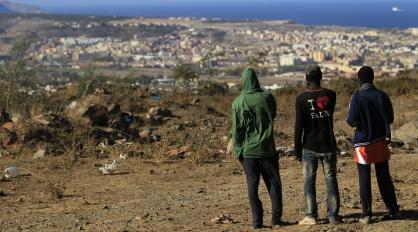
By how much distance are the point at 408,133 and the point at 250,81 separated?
7617 millimetres

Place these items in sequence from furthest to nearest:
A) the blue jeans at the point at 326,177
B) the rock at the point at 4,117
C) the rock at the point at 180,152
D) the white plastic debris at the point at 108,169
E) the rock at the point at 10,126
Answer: the rock at the point at 4,117 < the rock at the point at 10,126 < the rock at the point at 180,152 < the white plastic debris at the point at 108,169 < the blue jeans at the point at 326,177

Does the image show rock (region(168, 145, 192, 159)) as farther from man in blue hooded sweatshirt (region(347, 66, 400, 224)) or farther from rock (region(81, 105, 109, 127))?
man in blue hooded sweatshirt (region(347, 66, 400, 224))

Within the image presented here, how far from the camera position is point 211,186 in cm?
974

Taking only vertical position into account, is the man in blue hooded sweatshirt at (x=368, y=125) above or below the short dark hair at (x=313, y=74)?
below

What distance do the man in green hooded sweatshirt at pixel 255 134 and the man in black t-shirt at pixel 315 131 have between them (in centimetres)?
29

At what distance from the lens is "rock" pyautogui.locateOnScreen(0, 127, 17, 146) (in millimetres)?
12766

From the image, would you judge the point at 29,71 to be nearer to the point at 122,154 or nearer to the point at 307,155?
the point at 122,154

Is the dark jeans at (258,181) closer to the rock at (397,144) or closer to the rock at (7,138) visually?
the rock at (397,144)

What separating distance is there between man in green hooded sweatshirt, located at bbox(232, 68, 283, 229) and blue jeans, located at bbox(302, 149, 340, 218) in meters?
0.29

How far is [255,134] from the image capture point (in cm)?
673

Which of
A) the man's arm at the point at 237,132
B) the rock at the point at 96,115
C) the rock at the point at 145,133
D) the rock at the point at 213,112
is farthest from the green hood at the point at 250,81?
the rock at the point at 213,112

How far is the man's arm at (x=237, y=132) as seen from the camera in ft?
22.0

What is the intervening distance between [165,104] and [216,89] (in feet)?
21.3

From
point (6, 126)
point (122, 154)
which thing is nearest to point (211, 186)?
point (122, 154)
